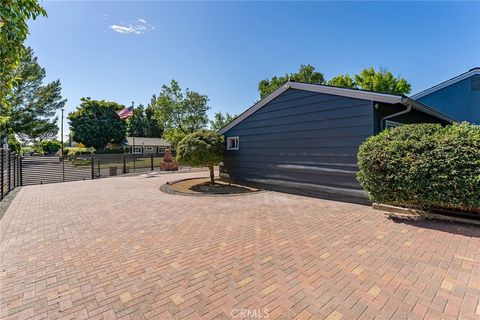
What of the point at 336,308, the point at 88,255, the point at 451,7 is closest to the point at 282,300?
the point at 336,308

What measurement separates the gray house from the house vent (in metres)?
4.90

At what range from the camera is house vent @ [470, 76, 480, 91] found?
11.0 metres

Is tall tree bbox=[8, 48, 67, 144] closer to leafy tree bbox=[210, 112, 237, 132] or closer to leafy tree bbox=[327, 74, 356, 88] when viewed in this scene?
leafy tree bbox=[210, 112, 237, 132]

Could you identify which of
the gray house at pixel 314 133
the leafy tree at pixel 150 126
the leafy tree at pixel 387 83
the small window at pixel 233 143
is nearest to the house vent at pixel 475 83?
the gray house at pixel 314 133

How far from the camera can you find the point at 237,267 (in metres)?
2.95

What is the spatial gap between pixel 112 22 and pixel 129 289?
830cm

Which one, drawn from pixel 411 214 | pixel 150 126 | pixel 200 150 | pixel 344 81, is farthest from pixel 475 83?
pixel 150 126

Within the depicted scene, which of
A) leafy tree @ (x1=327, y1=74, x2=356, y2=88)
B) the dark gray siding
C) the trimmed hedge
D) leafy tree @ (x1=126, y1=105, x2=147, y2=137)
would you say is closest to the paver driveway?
the trimmed hedge

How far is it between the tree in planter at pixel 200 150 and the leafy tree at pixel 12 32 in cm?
685

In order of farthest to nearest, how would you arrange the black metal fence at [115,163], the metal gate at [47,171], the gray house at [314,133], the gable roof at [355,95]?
the black metal fence at [115,163] < the metal gate at [47,171] < the gray house at [314,133] < the gable roof at [355,95]

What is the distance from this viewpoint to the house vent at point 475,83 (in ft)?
36.0

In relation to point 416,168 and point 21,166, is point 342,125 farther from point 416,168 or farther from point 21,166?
point 21,166

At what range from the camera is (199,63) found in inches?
546

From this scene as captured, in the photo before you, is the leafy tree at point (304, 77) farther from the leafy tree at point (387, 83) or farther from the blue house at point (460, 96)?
the blue house at point (460, 96)
